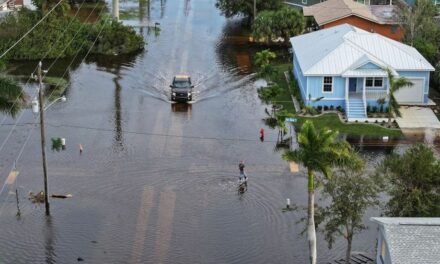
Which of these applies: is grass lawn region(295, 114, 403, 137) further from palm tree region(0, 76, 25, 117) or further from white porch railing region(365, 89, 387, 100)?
palm tree region(0, 76, 25, 117)

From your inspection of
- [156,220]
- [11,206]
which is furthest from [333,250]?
[11,206]

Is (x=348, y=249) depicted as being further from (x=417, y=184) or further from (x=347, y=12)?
(x=347, y=12)

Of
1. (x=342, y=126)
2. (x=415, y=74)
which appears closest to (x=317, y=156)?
(x=342, y=126)

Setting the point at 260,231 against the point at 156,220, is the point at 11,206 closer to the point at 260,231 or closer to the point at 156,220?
the point at 156,220

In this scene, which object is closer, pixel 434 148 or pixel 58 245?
pixel 58 245

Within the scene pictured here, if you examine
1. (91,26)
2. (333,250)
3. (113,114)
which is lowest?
(333,250)

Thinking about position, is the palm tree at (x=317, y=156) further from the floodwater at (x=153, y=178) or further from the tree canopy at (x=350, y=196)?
the floodwater at (x=153, y=178)

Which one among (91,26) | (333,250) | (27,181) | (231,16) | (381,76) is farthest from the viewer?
(231,16)
